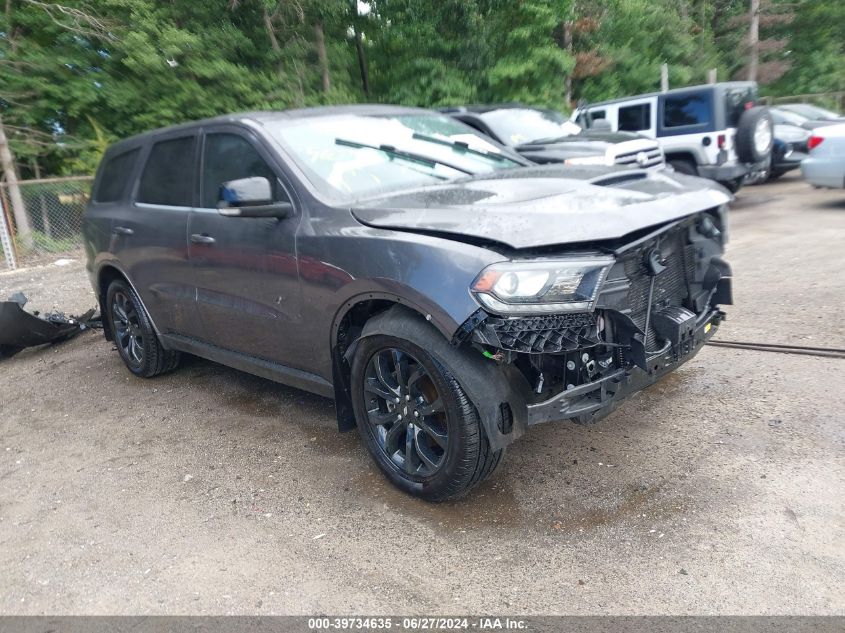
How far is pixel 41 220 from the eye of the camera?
39.9 feet

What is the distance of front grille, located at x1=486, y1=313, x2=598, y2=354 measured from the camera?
9.24 feet

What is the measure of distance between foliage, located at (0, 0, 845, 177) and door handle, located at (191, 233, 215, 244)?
35.2ft

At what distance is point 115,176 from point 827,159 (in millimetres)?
9303

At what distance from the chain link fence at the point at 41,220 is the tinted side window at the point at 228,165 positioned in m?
8.35

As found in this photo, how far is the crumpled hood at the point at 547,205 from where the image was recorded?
9.68 ft

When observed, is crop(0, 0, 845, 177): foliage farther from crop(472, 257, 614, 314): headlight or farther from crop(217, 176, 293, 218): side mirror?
crop(472, 257, 614, 314): headlight

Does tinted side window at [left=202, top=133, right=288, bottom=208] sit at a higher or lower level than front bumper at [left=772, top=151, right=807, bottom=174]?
higher

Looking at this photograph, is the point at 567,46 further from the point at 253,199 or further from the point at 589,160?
the point at 253,199

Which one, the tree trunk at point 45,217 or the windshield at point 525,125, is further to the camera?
the tree trunk at point 45,217

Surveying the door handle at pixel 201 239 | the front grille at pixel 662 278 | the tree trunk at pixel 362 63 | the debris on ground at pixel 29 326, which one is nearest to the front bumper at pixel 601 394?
the front grille at pixel 662 278

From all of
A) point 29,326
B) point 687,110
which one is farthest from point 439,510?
point 687,110

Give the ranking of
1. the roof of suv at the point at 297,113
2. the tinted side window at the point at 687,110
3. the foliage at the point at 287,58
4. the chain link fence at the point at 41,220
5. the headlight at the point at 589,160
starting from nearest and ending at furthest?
the roof of suv at the point at 297,113, the headlight at the point at 589,160, the tinted side window at the point at 687,110, the chain link fence at the point at 41,220, the foliage at the point at 287,58

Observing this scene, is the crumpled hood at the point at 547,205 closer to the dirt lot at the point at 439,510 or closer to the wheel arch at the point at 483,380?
the wheel arch at the point at 483,380

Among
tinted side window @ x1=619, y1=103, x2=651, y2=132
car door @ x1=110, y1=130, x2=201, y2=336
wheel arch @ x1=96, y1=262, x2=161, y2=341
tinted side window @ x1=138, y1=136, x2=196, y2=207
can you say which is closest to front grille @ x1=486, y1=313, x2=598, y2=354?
car door @ x1=110, y1=130, x2=201, y2=336
